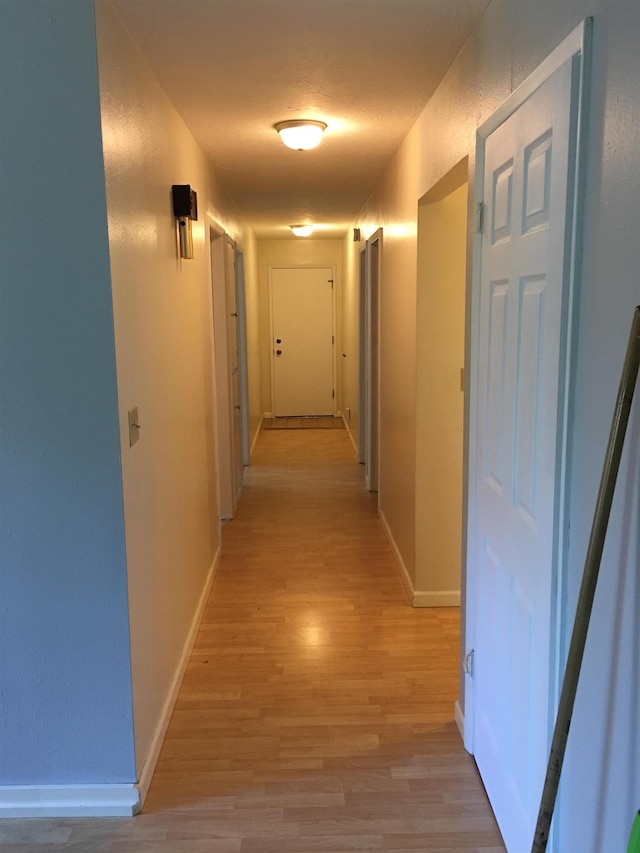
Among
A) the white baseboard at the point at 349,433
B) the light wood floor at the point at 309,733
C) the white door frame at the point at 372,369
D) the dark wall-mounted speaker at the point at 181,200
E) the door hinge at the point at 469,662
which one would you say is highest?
the dark wall-mounted speaker at the point at 181,200

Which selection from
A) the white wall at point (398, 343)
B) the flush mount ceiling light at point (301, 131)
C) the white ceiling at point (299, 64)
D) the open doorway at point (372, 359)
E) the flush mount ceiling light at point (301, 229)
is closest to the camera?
the white ceiling at point (299, 64)

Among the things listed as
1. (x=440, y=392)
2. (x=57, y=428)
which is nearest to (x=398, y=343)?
(x=440, y=392)

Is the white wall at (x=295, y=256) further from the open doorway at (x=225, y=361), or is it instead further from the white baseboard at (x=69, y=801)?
the white baseboard at (x=69, y=801)

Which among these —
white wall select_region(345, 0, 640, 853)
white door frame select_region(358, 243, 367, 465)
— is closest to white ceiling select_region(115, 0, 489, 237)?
white wall select_region(345, 0, 640, 853)

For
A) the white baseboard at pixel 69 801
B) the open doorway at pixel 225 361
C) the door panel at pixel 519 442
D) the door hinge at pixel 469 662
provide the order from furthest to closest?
the open doorway at pixel 225 361, the door hinge at pixel 469 662, the white baseboard at pixel 69 801, the door panel at pixel 519 442

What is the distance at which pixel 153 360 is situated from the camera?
232 cm

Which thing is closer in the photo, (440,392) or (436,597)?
(440,392)

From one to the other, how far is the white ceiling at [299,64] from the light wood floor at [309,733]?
7.33 feet

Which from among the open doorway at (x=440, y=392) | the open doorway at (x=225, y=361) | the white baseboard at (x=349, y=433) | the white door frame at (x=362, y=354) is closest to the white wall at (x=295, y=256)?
the white baseboard at (x=349, y=433)

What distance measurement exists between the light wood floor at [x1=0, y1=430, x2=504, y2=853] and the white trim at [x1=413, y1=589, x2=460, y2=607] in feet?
0.16

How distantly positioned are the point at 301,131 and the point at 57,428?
1787 mm

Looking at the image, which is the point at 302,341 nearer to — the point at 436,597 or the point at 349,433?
the point at 349,433

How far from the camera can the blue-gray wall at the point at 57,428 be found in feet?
5.72

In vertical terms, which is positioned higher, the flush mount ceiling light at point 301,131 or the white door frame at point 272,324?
the flush mount ceiling light at point 301,131
